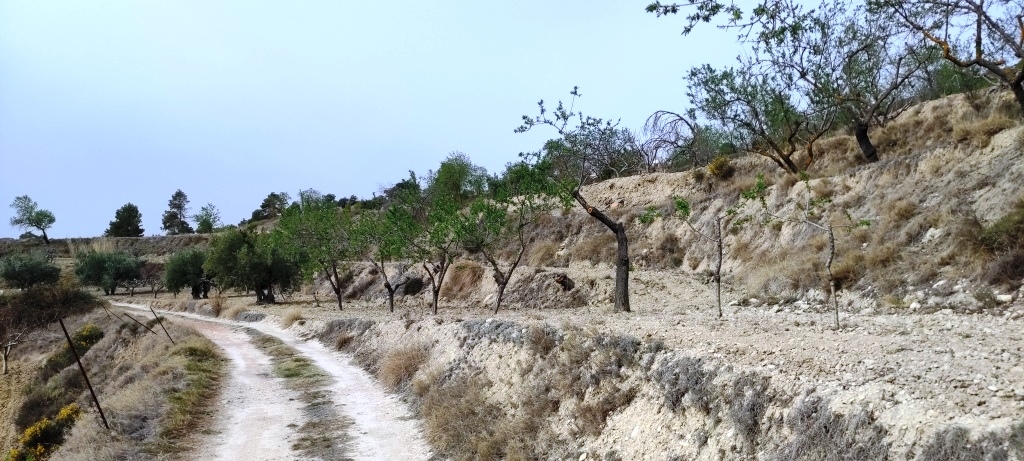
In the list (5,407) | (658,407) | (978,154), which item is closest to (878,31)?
(978,154)

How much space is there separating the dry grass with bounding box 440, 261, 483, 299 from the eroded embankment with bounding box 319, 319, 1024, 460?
825 inches

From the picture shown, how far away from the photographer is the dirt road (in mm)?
12750

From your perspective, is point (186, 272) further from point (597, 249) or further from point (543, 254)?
point (597, 249)

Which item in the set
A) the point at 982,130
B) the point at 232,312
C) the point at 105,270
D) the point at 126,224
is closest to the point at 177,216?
the point at 126,224

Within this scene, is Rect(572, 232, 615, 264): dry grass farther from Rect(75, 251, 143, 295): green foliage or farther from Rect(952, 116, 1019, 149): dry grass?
Rect(75, 251, 143, 295): green foliage

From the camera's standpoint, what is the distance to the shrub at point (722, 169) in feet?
130

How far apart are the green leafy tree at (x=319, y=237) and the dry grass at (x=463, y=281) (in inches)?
262

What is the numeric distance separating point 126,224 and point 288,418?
456 feet

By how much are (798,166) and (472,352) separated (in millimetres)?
24133

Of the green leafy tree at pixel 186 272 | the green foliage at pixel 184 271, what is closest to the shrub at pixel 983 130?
the green leafy tree at pixel 186 272

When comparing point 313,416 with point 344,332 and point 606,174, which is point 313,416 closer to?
point 344,332

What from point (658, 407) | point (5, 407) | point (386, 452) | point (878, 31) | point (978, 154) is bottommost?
point (5, 407)

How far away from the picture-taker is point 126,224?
131m

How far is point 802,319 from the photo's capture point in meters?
13.5
